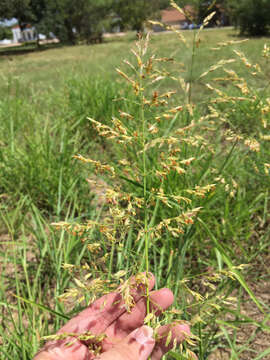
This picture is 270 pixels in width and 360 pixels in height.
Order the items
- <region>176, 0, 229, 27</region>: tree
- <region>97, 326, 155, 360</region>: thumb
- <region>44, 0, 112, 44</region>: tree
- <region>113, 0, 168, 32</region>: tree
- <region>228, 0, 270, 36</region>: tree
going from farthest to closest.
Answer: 1. <region>44, 0, 112, 44</region>: tree
2. <region>113, 0, 168, 32</region>: tree
3. <region>228, 0, 270, 36</region>: tree
4. <region>176, 0, 229, 27</region>: tree
5. <region>97, 326, 155, 360</region>: thumb

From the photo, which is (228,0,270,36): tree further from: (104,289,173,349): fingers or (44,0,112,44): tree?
(104,289,173,349): fingers

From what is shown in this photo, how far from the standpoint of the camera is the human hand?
93 centimetres

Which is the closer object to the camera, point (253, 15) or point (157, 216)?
point (157, 216)

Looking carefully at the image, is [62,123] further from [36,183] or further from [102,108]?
[36,183]

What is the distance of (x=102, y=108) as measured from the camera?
12.0 ft

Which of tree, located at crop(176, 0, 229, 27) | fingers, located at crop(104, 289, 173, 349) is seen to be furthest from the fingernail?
tree, located at crop(176, 0, 229, 27)

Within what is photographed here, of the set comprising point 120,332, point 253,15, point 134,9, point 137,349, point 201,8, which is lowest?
point 120,332

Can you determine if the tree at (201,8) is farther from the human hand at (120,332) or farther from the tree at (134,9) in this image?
the tree at (134,9)

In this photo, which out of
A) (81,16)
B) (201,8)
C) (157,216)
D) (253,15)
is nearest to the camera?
(201,8)

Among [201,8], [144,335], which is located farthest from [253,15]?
[144,335]

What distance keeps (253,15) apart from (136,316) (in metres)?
21.7

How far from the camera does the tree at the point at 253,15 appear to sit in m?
18.2

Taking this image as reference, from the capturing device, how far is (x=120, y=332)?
120 cm

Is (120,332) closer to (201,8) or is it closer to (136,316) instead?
(136,316)
